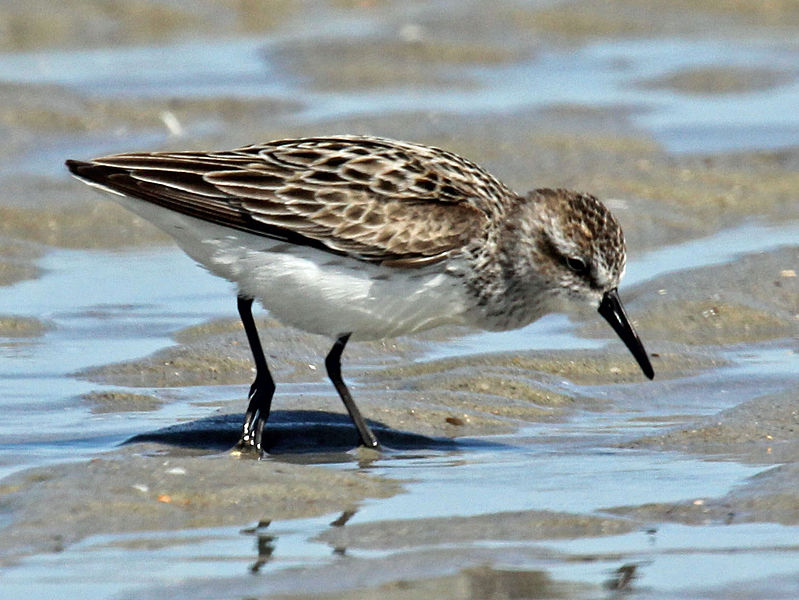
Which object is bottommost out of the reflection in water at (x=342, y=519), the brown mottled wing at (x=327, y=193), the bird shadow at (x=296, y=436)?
the bird shadow at (x=296, y=436)

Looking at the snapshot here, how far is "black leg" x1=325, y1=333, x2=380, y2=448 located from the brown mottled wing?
67cm

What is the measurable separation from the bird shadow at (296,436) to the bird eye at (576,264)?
111 cm

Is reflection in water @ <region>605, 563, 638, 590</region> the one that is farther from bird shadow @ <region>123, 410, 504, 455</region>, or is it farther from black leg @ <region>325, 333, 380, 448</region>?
black leg @ <region>325, 333, 380, 448</region>

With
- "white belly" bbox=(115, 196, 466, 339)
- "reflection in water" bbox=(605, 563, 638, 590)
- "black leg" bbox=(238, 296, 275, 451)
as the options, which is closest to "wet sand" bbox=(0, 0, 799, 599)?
"reflection in water" bbox=(605, 563, 638, 590)

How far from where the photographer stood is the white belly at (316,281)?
29.0 feet

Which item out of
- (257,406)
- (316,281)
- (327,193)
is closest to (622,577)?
(316,281)

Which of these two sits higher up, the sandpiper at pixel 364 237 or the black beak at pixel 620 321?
the sandpiper at pixel 364 237

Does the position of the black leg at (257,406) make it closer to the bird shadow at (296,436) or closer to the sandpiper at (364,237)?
the sandpiper at (364,237)

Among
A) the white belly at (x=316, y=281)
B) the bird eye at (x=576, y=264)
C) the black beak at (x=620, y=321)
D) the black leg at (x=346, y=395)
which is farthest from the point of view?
the black beak at (x=620, y=321)

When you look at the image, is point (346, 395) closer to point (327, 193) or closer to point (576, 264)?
point (327, 193)

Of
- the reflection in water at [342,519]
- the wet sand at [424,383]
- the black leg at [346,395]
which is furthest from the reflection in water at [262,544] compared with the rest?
the black leg at [346,395]

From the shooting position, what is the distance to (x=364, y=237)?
894 centimetres

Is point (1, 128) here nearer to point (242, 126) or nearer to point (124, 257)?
point (242, 126)

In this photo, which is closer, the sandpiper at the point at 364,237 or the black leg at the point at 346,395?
the sandpiper at the point at 364,237
